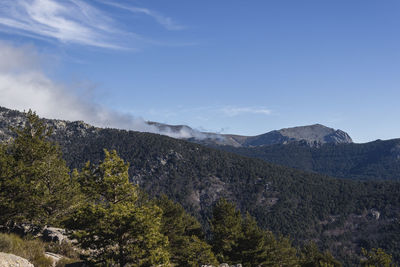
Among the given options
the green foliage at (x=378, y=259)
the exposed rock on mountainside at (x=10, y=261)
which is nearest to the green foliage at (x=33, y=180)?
the exposed rock on mountainside at (x=10, y=261)

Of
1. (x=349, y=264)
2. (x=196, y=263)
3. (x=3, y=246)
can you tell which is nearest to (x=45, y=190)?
(x=3, y=246)

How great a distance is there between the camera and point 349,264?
174 metres

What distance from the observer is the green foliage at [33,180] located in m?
21.1

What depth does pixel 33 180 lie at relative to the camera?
74.0 feet

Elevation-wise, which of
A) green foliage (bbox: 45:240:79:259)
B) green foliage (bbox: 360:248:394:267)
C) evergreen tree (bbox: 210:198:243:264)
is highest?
green foliage (bbox: 45:240:79:259)

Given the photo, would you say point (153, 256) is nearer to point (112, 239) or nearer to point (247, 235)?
point (112, 239)

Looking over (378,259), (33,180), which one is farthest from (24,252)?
(378,259)

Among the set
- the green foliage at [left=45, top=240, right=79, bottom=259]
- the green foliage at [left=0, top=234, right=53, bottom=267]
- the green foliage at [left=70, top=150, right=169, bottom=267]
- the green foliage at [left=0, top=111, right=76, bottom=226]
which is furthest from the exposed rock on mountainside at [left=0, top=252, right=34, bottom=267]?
the green foliage at [left=0, top=111, right=76, bottom=226]

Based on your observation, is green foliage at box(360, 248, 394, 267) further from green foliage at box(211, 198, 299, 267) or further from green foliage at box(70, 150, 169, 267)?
green foliage at box(70, 150, 169, 267)

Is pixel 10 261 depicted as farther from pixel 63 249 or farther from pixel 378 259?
pixel 378 259

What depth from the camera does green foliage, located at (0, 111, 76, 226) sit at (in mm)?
21141

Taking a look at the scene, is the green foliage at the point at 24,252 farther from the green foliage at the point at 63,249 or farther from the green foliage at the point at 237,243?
the green foliage at the point at 237,243

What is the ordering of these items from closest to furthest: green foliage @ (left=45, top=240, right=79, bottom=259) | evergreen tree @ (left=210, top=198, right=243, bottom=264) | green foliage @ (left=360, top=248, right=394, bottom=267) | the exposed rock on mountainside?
the exposed rock on mountainside
green foliage @ (left=45, top=240, right=79, bottom=259)
green foliage @ (left=360, top=248, right=394, bottom=267)
evergreen tree @ (left=210, top=198, right=243, bottom=264)

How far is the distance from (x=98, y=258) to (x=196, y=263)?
1610cm
